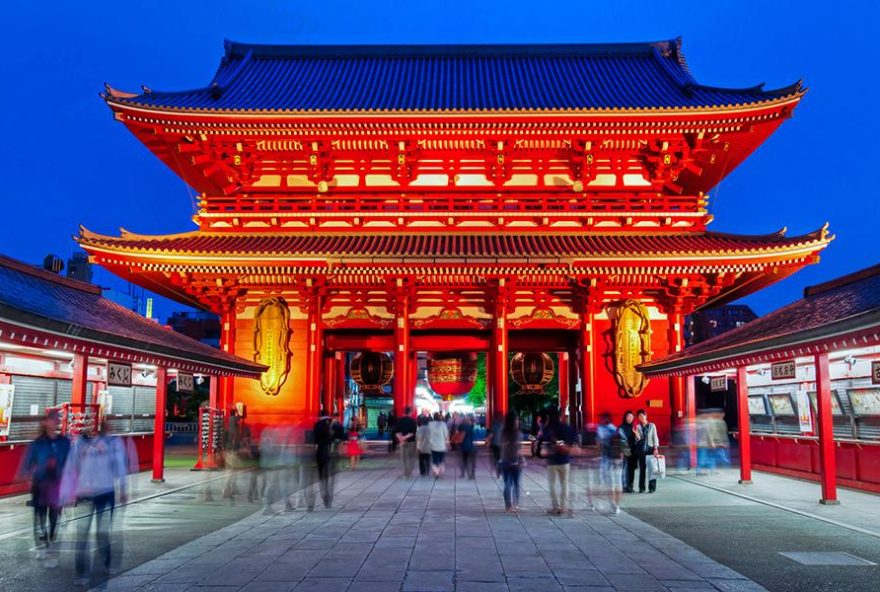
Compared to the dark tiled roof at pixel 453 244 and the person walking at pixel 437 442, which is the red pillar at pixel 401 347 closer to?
the dark tiled roof at pixel 453 244

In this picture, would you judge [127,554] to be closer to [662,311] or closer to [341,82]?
[662,311]

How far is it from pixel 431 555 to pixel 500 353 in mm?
14132

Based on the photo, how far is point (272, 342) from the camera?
2281cm

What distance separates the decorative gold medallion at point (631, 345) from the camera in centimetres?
2234

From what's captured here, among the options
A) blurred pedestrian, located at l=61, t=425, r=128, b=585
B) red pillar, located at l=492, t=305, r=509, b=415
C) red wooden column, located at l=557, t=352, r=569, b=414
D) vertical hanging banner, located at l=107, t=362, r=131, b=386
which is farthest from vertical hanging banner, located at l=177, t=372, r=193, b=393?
red wooden column, located at l=557, t=352, r=569, b=414

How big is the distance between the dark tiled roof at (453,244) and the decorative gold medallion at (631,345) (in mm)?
2147

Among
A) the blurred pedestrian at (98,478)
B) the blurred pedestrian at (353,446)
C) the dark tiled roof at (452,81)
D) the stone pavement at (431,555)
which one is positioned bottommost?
the stone pavement at (431,555)

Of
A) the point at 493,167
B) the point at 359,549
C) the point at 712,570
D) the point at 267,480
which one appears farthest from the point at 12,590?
the point at 493,167

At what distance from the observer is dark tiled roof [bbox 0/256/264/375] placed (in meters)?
11.9

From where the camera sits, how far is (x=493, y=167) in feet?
80.3

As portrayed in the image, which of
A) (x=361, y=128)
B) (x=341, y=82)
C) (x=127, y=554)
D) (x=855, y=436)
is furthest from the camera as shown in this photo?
(x=341, y=82)

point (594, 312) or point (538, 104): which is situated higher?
point (538, 104)

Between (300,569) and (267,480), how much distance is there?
855 centimetres

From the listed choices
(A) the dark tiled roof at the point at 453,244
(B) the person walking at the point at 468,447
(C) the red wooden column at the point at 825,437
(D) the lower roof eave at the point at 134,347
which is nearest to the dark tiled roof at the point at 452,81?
(A) the dark tiled roof at the point at 453,244
